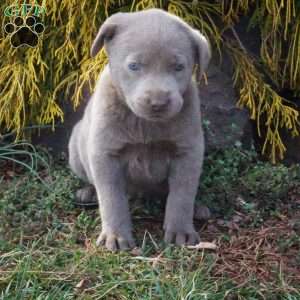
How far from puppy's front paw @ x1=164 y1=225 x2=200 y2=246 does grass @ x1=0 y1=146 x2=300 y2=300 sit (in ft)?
0.27

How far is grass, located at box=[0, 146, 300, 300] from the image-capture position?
134 inches

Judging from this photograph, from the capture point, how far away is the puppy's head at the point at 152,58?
3541 mm

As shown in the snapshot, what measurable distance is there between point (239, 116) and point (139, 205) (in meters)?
1.36

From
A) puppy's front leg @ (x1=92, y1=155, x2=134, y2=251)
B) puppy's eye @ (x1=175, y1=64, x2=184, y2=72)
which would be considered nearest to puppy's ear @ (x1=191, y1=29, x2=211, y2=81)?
puppy's eye @ (x1=175, y1=64, x2=184, y2=72)

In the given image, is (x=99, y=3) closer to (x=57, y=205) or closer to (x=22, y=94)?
(x=22, y=94)

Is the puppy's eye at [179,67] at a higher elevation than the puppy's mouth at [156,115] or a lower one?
higher

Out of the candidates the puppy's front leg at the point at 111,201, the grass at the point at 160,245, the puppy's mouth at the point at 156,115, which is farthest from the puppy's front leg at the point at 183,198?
the puppy's mouth at the point at 156,115

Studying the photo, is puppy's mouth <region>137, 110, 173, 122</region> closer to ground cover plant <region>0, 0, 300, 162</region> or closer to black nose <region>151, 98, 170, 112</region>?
black nose <region>151, 98, 170, 112</region>

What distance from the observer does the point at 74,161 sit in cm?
471

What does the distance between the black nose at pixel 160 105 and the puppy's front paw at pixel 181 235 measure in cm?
74

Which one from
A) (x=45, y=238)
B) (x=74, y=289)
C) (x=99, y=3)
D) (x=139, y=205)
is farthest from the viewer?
(x=99, y=3)

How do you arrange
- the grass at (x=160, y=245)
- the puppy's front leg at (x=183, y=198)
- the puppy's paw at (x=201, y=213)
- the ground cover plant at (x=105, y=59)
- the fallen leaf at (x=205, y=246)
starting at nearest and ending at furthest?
the grass at (x=160, y=245) → the fallen leaf at (x=205, y=246) → the puppy's front leg at (x=183, y=198) → the puppy's paw at (x=201, y=213) → the ground cover plant at (x=105, y=59)

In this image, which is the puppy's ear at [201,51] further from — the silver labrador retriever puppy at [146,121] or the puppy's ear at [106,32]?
the puppy's ear at [106,32]

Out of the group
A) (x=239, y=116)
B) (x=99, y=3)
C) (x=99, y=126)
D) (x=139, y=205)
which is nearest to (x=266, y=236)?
(x=139, y=205)
